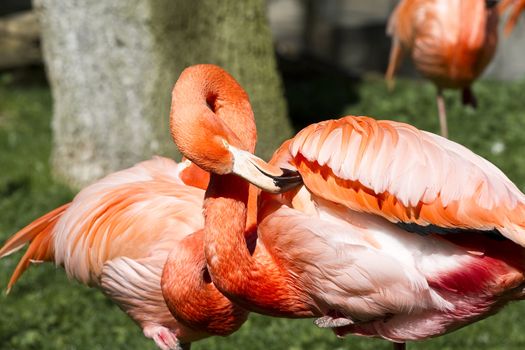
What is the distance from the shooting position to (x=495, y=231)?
9.51ft

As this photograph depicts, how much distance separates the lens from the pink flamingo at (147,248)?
130 inches

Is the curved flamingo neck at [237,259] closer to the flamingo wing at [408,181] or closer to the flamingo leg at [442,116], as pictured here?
the flamingo wing at [408,181]

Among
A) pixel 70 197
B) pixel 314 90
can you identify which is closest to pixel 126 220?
pixel 70 197

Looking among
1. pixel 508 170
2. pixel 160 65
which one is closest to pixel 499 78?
pixel 508 170

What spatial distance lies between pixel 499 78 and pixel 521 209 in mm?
7412

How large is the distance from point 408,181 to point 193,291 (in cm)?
85

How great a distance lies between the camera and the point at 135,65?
6457 millimetres

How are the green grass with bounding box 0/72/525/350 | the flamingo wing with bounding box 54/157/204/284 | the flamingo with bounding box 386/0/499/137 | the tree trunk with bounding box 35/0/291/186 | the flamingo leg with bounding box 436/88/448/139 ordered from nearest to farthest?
1. the flamingo wing with bounding box 54/157/204/284
2. the green grass with bounding box 0/72/525/350
3. the tree trunk with bounding box 35/0/291/186
4. the flamingo with bounding box 386/0/499/137
5. the flamingo leg with bounding box 436/88/448/139

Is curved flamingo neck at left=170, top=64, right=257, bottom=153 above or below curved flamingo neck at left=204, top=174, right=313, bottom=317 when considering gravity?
above

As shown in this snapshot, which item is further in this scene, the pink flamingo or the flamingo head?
the pink flamingo

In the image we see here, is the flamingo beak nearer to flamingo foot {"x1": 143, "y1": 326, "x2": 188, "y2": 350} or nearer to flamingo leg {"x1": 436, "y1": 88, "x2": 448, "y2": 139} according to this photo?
flamingo foot {"x1": 143, "y1": 326, "x2": 188, "y2": 350}

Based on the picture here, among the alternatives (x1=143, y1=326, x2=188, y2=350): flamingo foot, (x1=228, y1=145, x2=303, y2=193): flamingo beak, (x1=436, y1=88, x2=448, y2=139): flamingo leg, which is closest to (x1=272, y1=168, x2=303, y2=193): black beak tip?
(x1=228, y1=145, x2=303, y2=193): flamingo beak

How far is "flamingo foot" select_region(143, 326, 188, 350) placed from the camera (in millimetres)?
3699

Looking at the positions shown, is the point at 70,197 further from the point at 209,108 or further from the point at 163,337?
the point at 209,108
